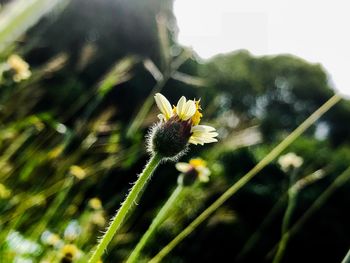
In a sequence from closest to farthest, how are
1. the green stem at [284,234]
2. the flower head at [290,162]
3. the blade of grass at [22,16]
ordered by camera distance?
the blade of grass at [22,16] < the green stem at [284,234] < the flower head at [290,162]

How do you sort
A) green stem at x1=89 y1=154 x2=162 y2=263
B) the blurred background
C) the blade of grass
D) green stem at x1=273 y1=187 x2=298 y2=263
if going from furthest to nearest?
1. the blurred background
2. green stem at x1=273 y1=187 x2=298 y2=263
3. green stem at x1=89 y1=154 x2=162 y2=263
4. the blade of grass

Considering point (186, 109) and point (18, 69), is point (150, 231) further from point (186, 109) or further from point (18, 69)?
point (18, 69)

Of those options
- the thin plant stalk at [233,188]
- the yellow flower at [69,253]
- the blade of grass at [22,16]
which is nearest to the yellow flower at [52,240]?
the yellow flower at [69,253]

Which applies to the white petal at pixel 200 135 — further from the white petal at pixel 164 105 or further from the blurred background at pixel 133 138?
the blurred background at pixel 133 138

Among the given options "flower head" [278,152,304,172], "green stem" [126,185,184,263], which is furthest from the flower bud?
"flower head" [278,152,304,172]

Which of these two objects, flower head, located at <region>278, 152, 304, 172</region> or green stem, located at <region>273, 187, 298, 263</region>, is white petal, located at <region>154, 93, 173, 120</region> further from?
flower head, located at <region>278, 152, 304, 172</region>

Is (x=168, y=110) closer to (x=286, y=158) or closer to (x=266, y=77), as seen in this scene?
(x=286, y=158)

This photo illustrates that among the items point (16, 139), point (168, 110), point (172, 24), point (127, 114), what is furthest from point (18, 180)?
point (172, 24)
